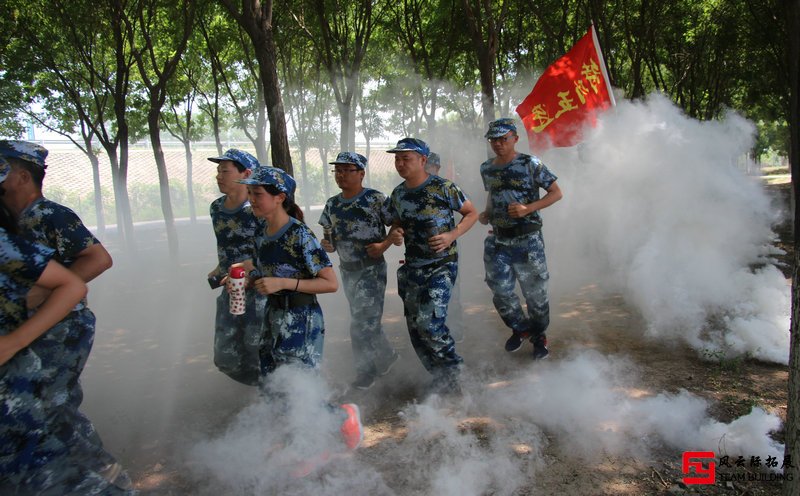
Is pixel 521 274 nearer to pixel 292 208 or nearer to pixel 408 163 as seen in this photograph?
pixel 408 163

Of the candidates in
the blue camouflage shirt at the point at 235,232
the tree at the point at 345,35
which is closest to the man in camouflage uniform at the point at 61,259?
the blue camouflage shirt at the point at 235,232

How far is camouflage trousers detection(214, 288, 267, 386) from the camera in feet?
12.5

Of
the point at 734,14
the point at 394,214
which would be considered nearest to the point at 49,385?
the point at 394,214

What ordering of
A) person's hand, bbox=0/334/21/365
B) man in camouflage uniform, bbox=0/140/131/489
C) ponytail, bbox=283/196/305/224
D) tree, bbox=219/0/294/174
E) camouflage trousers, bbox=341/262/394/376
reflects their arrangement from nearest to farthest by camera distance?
1. person's hand, bbox=0/334/21/365
2. man in camouflage uniform, bbox=0/140/131/489
3. ponytail, bbox=283/196/305/224
4. camouflage trousers, bbox=341/262/394/376
5. tree, bbox=219/0/294/174

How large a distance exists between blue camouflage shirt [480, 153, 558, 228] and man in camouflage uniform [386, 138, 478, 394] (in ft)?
2.56

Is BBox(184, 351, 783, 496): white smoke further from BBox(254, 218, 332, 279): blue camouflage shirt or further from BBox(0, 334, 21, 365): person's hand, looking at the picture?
BBox(0, 334, 21, 365): person's hand

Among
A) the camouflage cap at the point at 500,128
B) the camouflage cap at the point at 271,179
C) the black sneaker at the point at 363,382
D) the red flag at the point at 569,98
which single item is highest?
the red flag at the point at 569,98

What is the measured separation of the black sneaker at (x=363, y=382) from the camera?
13.7ft

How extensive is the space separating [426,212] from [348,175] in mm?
669

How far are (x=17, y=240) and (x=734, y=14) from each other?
1606 cm

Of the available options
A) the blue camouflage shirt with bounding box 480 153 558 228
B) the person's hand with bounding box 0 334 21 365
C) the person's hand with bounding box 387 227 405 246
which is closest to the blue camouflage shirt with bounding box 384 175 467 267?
the person's hand with bounding box 387 227 405 246

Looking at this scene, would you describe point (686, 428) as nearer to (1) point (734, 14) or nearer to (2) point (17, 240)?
(2) point (17, 240)

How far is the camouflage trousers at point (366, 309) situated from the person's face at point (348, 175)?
0.66 m

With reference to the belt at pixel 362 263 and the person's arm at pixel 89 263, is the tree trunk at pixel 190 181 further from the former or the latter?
the person's arm at pixel 89 263
